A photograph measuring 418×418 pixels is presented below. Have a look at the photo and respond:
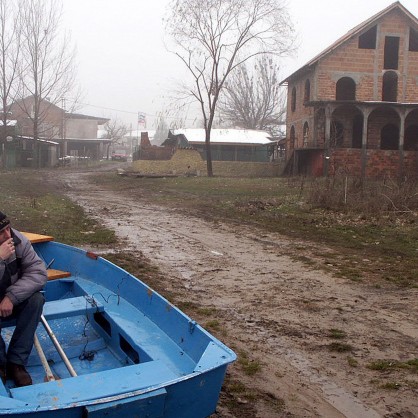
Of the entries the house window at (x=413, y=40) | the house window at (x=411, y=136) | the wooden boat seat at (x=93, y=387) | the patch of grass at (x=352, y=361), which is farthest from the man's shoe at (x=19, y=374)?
the house window at (x=413, y=40)

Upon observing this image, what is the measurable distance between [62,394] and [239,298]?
4.08 meters

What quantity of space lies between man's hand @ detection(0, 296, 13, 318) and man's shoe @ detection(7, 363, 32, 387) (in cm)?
37

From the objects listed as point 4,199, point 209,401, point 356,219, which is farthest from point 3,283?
point 4,199

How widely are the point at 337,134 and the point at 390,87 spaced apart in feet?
14.9

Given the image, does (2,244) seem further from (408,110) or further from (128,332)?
(408,110)

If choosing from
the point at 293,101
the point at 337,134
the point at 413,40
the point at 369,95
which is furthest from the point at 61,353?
the point at 293,101

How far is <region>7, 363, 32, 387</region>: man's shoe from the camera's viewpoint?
12.8 ft

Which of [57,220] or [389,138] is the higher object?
[389,138]

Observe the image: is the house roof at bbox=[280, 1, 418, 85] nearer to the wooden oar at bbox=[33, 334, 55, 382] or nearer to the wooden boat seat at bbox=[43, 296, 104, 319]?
the wooden boat seat at bbox=[43, 296, 104, 319]

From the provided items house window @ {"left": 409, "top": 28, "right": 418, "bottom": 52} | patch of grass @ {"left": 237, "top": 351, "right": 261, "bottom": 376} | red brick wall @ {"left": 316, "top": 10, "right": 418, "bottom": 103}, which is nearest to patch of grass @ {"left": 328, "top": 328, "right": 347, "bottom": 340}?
patch of grass @ {"left": 237, "top": 351, "right": 261, "bottom": 376}

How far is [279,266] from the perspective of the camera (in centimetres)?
910

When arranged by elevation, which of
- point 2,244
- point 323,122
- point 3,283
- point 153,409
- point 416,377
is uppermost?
point 323,122

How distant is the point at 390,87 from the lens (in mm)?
32812

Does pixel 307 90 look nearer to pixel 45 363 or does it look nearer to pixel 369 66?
pixel 369 66
